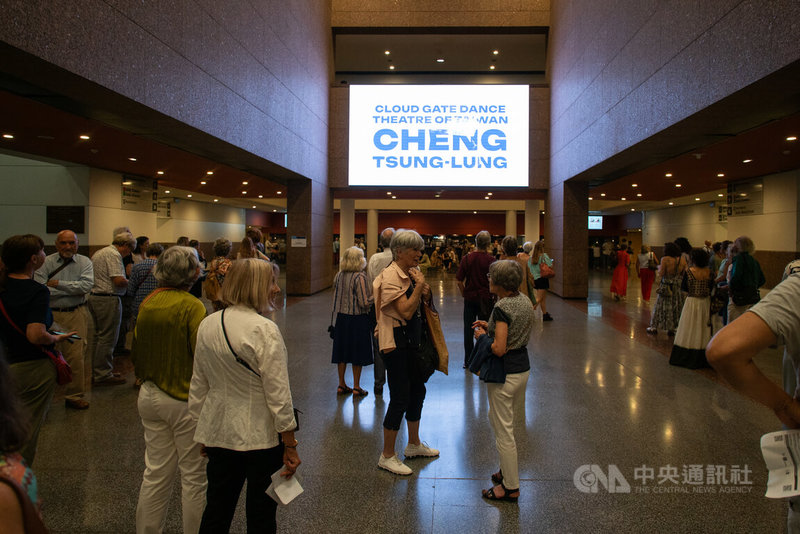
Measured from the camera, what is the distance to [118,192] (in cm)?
1277

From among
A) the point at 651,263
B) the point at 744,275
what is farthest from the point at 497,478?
the point at 651,263

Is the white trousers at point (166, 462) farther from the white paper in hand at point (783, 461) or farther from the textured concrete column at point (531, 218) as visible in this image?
the textured concrete column at point (531, 218)

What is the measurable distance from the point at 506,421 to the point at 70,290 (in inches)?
169

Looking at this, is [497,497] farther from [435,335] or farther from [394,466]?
[435,335]

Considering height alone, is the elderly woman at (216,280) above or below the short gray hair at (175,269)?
below

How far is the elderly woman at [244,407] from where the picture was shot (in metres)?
2.23

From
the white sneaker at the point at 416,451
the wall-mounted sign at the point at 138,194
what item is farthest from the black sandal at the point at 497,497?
the wall-mounted sign at the point at 138,194

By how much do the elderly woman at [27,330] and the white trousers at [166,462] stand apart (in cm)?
89

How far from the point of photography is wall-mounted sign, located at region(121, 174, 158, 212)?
13.1 meters

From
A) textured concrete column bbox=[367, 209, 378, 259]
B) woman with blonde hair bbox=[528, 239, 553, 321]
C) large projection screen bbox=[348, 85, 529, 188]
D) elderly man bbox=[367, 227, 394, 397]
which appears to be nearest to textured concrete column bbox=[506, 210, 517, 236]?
textured concrete column bbox=[367, 209, 378, 259]

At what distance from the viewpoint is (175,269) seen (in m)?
2.70

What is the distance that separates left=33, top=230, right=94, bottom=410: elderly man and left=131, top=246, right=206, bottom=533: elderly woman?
283cm

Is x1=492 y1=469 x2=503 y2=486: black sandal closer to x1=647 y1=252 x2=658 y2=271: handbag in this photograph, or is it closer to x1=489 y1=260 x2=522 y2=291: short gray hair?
x1=489 y1=260 x2=522 y2=291: short gray hair

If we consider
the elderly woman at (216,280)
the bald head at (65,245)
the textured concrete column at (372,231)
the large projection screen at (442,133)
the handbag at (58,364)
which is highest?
the large projection screen at (442,133)
